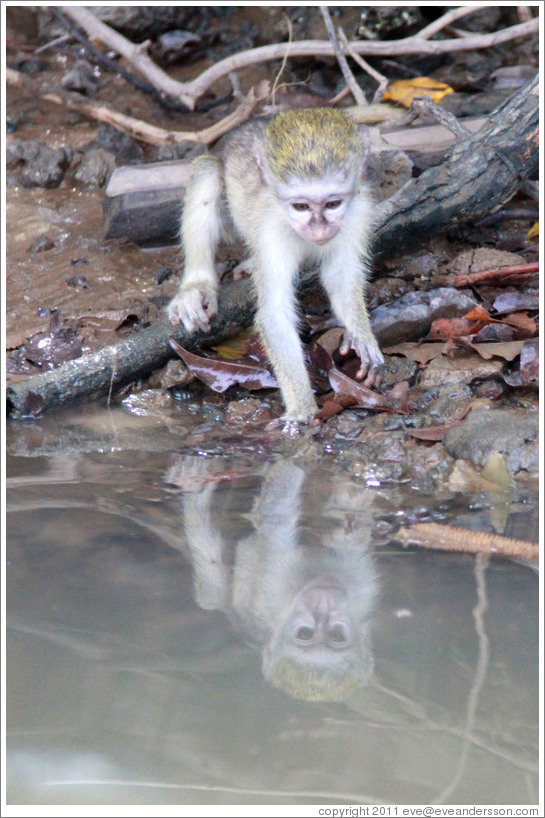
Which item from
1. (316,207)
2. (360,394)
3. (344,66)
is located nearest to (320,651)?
(360,394)

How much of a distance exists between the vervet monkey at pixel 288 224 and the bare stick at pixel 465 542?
1.44 metres

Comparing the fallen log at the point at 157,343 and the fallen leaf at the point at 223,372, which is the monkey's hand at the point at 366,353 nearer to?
the fallen log at the point at 157,343

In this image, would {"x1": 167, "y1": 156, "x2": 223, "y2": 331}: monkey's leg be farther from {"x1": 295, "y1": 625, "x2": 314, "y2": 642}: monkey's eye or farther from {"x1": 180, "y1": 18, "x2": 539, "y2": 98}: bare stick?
{"x1": 295, "y1": 625, "x2": 314, "y2": 642}: monkey's eye

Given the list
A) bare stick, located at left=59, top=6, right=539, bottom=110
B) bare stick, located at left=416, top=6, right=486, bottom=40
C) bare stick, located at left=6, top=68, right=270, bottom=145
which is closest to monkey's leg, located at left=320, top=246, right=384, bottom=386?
bare stick, located at left=6, top=68, right=270, bottom=145

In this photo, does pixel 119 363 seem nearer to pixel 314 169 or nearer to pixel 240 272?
pixel 240 272

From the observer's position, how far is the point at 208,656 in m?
2.33

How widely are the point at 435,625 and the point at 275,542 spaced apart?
747 millimetres

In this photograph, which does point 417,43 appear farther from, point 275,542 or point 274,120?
point 275,542

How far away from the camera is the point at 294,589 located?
269 centimetres

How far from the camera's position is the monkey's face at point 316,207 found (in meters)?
4.14

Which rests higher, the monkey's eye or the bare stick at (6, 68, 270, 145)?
the bare stick at (6, 68, 270, 145)

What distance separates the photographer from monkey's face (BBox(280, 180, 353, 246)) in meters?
4.14

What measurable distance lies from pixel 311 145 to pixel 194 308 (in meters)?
1.13

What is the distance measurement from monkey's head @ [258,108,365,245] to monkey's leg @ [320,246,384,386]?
19.0 inches
